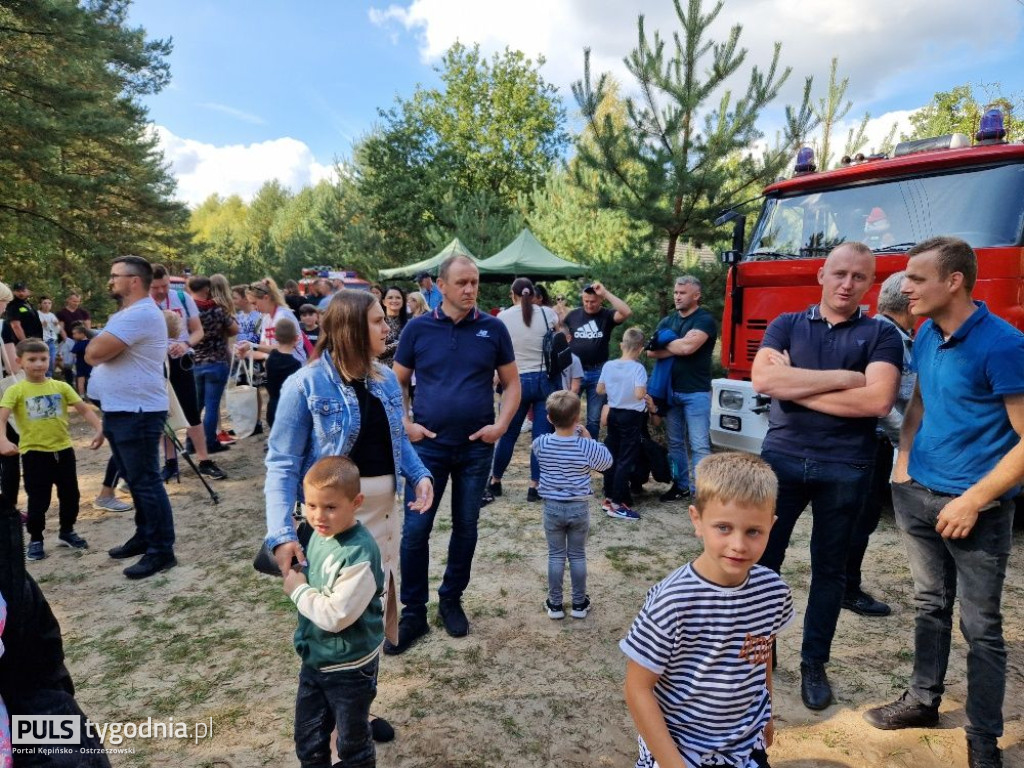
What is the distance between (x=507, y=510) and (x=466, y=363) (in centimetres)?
251

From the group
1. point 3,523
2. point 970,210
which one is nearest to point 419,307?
point 970,210

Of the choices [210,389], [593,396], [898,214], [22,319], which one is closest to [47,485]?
[210,389]

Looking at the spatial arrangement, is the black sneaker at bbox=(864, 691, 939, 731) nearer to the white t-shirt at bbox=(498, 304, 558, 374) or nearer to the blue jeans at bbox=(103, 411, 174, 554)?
the white t-shirt at bbox=(498, 304, 558, 374)

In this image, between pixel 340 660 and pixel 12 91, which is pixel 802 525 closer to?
pixel 340 660

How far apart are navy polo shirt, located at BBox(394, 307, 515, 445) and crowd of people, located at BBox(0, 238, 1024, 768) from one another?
0.01 metres

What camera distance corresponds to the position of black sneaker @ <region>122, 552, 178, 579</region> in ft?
13.5

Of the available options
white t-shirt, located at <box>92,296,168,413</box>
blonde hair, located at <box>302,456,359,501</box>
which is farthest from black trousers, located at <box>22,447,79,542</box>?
blonde hair, located at <box>302,456,359,501</box>

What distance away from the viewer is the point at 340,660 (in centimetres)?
187

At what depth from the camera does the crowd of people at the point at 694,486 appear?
1.52 metres

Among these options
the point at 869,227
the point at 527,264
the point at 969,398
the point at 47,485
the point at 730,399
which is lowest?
the point at 47,485

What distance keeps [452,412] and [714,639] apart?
198 centimetres

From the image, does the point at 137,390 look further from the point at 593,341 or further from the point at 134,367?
the point at 593,341

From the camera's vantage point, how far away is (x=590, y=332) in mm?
6020

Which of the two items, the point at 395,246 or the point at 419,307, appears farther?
the point at 395,246
